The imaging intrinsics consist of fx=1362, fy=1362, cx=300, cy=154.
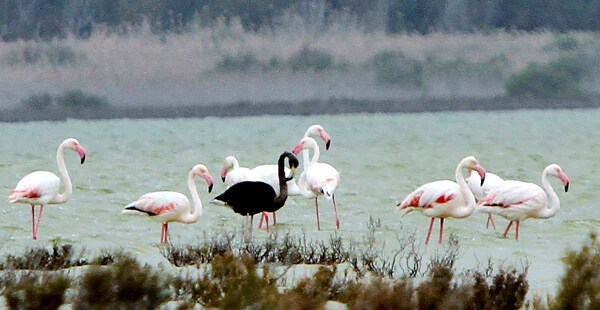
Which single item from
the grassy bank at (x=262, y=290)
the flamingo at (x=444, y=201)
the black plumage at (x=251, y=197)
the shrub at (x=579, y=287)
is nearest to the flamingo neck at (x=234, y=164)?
the black plumage at (x=251, y=197)

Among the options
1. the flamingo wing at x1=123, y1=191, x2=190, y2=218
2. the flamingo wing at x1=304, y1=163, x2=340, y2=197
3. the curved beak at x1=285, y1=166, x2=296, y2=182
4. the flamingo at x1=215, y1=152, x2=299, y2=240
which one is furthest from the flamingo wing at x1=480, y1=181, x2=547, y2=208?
the flamingo wing at x1=123, y1=191, x2=190, y2=218

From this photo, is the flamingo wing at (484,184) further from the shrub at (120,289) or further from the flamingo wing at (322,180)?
the shrub at (120,289)

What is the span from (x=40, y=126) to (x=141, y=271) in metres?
73.6

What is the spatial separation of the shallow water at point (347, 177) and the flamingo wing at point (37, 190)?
54 centimetres

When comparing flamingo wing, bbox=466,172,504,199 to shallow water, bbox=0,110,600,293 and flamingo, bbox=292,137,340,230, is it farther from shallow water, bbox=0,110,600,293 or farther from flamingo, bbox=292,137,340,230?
flamingo, bbox=292,137,340,230

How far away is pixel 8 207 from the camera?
2064cm

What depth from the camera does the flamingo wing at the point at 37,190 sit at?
566 inches

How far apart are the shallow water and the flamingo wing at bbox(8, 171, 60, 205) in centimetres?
54

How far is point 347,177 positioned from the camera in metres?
31.0

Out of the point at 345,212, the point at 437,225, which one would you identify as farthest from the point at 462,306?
the point at 345,212

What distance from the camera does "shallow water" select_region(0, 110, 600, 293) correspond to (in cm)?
1534

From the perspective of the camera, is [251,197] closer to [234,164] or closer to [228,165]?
[234,164]

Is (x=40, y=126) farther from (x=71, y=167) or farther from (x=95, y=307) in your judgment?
(x=95, y=307)

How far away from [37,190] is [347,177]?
1702 centimetres
